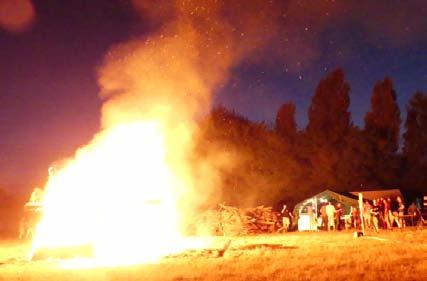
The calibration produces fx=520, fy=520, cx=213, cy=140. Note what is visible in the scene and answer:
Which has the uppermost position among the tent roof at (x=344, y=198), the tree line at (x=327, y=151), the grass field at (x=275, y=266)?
the tree line at (x=327, y=151)

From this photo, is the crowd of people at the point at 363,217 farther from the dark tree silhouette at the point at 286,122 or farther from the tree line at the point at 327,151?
the dark tree silhouette at the point at 286,122

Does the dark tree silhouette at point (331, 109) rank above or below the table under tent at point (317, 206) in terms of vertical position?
above

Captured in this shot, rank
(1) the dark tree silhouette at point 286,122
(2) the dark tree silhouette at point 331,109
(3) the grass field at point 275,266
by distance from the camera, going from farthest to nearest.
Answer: (1) the dark tree silhouette at point 286,122, (2) the dark tree silhouette at point 331,109, (3) the grass field at point 275,266

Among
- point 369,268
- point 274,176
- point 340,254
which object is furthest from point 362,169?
point 369,268

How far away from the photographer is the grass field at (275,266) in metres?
12.2

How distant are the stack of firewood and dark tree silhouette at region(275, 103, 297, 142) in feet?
70.5

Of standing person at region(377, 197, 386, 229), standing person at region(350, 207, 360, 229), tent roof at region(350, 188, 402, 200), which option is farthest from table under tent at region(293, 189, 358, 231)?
standing person at region(377, 197, 386, 229)

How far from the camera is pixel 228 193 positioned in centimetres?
4938

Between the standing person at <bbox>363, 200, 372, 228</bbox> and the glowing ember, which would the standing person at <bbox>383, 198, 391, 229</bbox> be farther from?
the glowing ember

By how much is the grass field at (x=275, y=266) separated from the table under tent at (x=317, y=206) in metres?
11.8

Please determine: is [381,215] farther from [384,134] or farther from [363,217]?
[384,134]

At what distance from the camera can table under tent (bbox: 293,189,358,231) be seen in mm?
30848

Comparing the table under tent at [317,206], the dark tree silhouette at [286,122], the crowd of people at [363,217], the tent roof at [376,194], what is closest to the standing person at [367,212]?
the crowd of people at [363,217]

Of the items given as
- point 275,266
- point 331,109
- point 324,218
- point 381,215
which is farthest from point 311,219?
point 331,109
